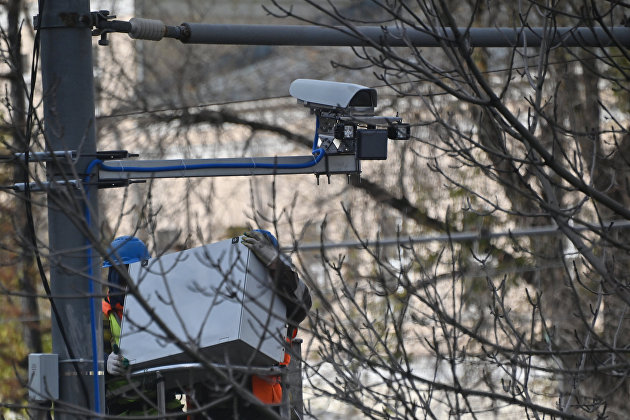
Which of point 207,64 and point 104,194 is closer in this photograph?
point 104,194

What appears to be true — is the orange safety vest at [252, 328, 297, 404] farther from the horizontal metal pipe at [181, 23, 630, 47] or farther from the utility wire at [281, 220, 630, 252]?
the horizontal metal pipe at [181, 23, 630, 47]

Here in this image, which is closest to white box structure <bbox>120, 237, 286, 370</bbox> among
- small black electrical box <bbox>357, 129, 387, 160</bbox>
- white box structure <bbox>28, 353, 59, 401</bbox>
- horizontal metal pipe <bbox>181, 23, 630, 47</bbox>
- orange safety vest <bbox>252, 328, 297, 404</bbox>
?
white box structure <bbox>28, 353, 59, 401</bbox>

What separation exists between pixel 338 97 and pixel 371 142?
1.02ft

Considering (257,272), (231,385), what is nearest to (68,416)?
(257,272)

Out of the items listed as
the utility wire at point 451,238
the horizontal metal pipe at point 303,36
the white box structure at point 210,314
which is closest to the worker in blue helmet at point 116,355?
the white box structure at point 210,314

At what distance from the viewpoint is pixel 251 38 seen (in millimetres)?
5758

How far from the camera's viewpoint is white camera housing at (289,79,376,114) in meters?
5.61

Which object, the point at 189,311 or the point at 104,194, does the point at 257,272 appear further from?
the point at 104,194

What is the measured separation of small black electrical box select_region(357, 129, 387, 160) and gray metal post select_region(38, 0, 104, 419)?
1.40 metres

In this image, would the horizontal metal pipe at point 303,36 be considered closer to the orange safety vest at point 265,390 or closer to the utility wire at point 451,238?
the utility wire at point 451,238

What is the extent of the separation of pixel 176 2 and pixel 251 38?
48.4 ft

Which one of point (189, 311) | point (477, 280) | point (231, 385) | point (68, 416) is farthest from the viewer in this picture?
point (477, 280)

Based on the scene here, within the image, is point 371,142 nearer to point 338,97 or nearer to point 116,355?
point 338,97

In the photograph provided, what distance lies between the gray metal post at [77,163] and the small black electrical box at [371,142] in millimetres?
1405
